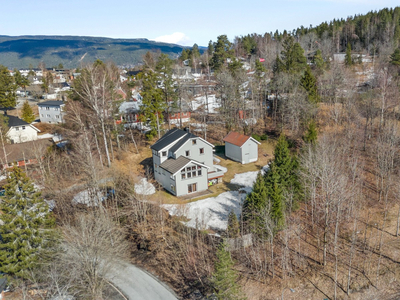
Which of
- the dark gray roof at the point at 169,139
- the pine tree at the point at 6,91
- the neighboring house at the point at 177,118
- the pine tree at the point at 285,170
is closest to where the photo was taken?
the pine tree at the point at 285,170

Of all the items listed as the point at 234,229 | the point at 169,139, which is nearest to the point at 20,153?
the point at 169,139

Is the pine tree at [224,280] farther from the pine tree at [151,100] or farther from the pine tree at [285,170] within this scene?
the pine tree at [151,100]

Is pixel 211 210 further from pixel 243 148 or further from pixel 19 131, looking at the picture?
pixel 19 131

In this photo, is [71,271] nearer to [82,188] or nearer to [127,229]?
[127,229]

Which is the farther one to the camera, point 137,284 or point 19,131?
point 19,131

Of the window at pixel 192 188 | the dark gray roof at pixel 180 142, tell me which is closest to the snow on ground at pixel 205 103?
the dark gray roof at pixel 180 142

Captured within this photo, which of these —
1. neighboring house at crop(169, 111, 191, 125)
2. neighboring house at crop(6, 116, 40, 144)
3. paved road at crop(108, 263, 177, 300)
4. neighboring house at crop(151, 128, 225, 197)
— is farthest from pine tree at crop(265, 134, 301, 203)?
neighboring house at crop(6, 116, 40, 144)
